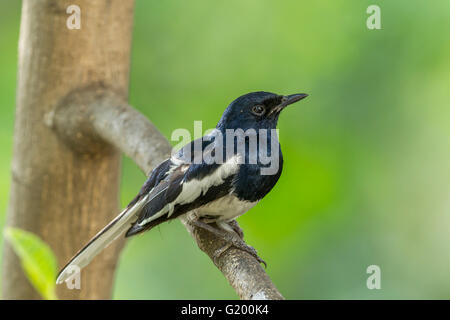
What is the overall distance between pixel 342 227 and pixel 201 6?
1.91 m

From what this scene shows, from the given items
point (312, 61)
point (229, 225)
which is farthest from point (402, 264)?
point (229, 225)

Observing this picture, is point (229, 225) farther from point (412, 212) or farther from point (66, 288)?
point (412, 212)

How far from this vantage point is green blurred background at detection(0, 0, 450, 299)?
12.3 ft

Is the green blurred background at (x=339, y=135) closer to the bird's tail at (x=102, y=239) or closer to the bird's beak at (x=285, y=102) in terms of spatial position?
the bird's beak at (x=285, y=102)

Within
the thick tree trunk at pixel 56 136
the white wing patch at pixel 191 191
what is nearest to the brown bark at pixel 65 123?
the thick tree trunk at pixel 56 136

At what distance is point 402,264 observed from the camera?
390 centimetres

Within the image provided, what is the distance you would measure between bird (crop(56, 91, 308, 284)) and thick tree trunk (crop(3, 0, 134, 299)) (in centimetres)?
84

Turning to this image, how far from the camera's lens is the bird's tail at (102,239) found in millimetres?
2318

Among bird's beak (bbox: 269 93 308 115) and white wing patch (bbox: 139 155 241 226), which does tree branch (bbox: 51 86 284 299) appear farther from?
bird's beak (bbox: 269 93 308 115)

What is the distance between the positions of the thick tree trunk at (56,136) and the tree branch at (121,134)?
4cm
